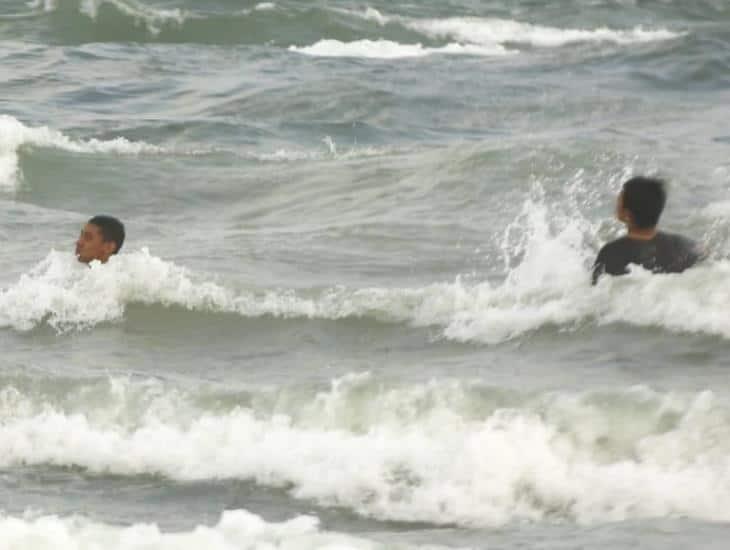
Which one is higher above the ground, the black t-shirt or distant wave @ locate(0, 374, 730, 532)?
the black t-shirt

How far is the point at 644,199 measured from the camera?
409 inches

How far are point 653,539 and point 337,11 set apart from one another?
25.6 m

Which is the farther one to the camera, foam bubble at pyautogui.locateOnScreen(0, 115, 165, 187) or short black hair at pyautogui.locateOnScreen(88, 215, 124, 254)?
foam bubble at pyautogui.locateOnScreen(0, 115, 165, 187)

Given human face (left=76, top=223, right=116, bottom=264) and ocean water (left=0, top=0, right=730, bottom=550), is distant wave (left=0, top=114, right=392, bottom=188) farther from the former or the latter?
human face (left=76, top=223, right=116, bottom=264)

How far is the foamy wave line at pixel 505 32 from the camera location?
30.9 metres

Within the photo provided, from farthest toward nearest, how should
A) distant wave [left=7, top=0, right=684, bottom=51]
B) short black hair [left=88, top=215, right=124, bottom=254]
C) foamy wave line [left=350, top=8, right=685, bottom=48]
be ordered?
foamy wave line [left=350, top=8, right=685, bottom=48] < distant wave [left=7, top=0, right=684, bottom=51] < short black hair [left=88, top=215, right=124, bottom=254]

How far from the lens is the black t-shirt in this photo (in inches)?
421

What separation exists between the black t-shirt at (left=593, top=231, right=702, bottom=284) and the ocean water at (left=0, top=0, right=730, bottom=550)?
3.6 inches

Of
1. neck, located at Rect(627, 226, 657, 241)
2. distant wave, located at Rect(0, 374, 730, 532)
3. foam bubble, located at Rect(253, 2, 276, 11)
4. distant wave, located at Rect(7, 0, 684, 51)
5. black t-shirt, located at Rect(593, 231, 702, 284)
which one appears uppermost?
foam bubble, located at Rect(253, 2, 276, 11)

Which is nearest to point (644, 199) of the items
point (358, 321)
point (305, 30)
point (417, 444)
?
point (358, 321)

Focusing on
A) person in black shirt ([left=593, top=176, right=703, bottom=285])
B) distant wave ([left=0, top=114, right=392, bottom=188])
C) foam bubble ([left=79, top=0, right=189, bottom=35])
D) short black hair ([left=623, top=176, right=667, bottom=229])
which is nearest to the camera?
short black hair ([left=623, top=176, right=667, bottom=229])

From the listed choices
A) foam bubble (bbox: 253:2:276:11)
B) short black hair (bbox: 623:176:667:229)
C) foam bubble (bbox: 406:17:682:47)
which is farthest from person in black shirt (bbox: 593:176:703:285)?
foam bubble (bbox: 253:2:276:11)

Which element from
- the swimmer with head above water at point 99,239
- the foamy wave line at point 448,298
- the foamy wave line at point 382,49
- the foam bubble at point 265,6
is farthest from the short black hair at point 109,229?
the foam bubble at point 265,6

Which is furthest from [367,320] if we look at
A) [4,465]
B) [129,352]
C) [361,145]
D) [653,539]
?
[361,145]
